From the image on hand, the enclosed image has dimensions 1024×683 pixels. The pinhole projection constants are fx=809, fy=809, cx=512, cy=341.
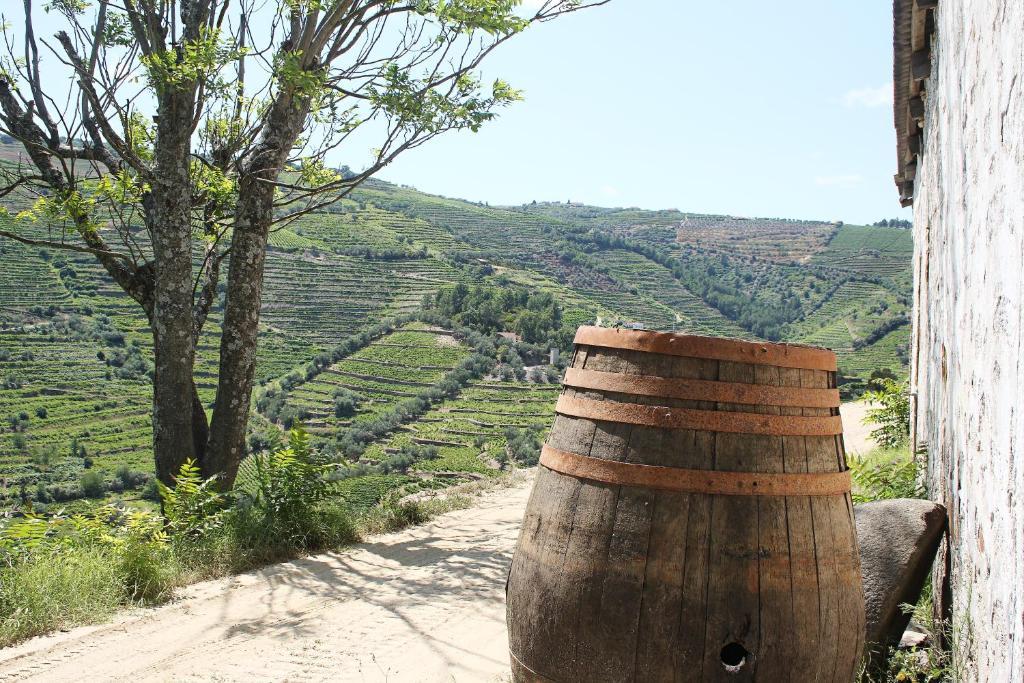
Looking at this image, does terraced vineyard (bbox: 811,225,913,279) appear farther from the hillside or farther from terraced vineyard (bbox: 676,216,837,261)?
terraced vineyard (bbox: 676,216,837,261)

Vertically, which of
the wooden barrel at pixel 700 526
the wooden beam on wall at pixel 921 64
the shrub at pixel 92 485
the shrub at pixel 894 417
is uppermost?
the wooden beam on wall at pixel 921 64

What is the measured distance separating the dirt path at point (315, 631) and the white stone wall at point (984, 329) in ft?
6.89

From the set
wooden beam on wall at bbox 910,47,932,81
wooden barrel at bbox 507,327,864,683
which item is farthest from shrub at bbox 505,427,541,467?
wooden barrel at bbox 507,327,864,683

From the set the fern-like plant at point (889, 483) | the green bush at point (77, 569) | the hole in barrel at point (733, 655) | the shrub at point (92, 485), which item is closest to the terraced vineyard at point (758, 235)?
the shrub at point (92, 485)

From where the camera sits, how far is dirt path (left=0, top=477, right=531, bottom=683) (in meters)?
3.79

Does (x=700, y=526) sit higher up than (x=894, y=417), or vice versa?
(x=700, y=526)

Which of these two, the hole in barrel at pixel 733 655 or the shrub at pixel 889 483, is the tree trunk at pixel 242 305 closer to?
the shrub at pixel 889 483

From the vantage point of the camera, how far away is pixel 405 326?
44.3 metres

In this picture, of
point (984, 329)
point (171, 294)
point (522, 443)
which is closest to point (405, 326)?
point (522, 443)

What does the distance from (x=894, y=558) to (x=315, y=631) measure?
2.92 metres

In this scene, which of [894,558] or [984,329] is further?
[894,558]

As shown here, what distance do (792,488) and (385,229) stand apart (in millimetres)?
64222

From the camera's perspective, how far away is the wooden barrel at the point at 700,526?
2.16m

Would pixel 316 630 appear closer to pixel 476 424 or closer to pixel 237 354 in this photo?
pixel 237 354
